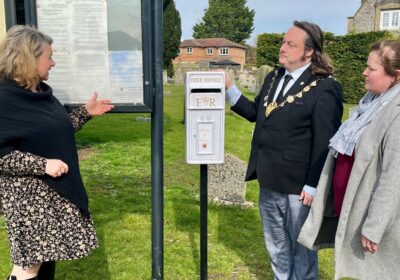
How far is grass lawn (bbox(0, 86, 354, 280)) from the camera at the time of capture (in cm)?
433

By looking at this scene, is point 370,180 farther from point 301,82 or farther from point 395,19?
point 395,19

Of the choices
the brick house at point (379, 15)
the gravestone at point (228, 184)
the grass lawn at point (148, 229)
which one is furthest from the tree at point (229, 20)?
the gravestone at point (228, 184)

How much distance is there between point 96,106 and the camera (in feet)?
10.3

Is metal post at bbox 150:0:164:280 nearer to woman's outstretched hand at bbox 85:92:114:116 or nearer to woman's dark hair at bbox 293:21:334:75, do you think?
woman's outstretched hand at bbox 85:92:114:116

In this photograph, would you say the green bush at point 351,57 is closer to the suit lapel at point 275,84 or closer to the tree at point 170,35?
the tree at point 170,35

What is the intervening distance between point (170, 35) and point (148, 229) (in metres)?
33.0

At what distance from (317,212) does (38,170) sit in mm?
1741

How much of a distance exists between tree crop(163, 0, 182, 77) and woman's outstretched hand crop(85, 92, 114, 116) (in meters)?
33.3

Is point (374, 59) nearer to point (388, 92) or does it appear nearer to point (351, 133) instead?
point (388, 92)

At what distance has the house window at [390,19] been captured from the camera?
4334cm

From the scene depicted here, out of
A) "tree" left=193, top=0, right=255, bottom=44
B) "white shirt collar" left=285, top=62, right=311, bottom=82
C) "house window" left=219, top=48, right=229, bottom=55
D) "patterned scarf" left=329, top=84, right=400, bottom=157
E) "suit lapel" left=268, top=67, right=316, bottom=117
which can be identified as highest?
"tree" left=193, top=0, right=255, bottom=44

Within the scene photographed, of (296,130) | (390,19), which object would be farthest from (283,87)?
(390,19)

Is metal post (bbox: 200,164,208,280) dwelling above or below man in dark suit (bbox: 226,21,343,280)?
below

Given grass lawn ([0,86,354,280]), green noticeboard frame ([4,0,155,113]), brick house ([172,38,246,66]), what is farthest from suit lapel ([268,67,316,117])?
brick house ([172,38,246,66])
